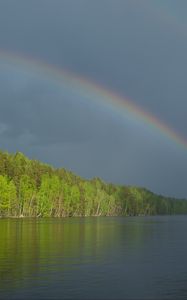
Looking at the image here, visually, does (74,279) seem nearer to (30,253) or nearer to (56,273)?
(56,273)

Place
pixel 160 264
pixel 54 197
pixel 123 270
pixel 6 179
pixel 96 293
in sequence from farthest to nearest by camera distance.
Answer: pixel 54 197
pixel 6 179
pixel 160 264
pixel 123 270
pixel 96 293

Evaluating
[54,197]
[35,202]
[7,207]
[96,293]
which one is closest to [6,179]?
[7,207]

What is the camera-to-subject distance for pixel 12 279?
35.2 meters

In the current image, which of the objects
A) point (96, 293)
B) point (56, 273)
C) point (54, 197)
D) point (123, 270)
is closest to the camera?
point (96, 293)

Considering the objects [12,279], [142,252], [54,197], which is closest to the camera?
[12,279]

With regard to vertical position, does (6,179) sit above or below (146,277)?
above

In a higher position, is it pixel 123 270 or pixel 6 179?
pixel 6 179

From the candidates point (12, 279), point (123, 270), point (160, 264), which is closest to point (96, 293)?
point (12, 279)

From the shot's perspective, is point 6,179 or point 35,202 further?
point 35,202

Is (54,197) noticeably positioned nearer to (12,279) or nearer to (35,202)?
(35,202)

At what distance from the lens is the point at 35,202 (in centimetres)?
18588

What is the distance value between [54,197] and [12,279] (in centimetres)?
16350

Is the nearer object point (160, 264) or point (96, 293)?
point (96, 293)

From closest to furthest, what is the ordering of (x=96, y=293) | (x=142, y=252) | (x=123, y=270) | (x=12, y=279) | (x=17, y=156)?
(x=96, y=293)
(x=12, y=279)
(x=123, y=270)
(x=142, y=252)
(x=17, y=156)
